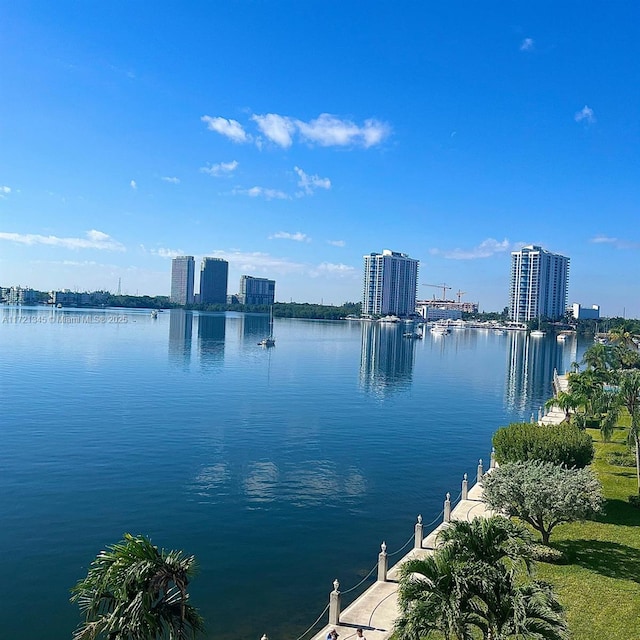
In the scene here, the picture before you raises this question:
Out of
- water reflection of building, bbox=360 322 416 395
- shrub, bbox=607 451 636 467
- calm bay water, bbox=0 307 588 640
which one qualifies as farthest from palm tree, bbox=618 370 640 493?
water reflection of building, bbox=360 322 416 395

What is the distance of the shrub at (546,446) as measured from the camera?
109 ft

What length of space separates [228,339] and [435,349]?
6282cm

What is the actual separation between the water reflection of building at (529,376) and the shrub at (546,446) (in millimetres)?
41866

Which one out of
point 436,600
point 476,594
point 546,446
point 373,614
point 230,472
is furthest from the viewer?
point 230,472

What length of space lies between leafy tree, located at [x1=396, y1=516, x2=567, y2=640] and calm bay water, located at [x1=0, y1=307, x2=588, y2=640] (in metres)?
10.9

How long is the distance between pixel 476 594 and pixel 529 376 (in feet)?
351

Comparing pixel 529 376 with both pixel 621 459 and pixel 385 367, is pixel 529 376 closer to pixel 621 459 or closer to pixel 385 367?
pixel 385 367

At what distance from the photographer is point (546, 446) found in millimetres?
33250

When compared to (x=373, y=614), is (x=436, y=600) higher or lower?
higher

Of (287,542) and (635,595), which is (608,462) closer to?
(635,595)

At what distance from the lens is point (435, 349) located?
174 metres

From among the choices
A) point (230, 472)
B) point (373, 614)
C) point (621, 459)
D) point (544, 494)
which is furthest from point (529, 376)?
point (373, 614)

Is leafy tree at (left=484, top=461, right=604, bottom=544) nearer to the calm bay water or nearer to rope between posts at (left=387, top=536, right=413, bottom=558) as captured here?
rope between posts at (left=387, top=536, right=413, bottom=558)

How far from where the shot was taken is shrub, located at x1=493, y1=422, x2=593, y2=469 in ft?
109
